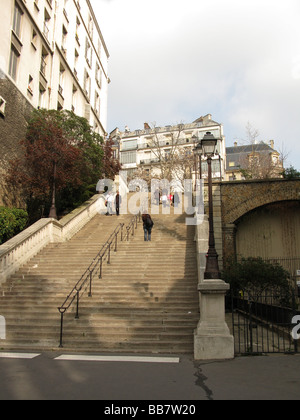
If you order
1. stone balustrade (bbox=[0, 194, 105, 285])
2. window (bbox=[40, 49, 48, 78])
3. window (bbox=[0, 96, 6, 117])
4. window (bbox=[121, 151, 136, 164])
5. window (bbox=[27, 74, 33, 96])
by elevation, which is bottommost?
stone balustrade (bbox=[0, 194, 105, 285])

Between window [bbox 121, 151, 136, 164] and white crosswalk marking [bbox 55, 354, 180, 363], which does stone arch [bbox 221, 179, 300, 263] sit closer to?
white crosswalk marking [bbox 55, 354, 180, 363]

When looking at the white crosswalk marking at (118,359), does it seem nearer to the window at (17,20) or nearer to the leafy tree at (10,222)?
the leafy tree at (10,222)

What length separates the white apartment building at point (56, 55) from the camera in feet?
68.9

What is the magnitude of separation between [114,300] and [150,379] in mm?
4953

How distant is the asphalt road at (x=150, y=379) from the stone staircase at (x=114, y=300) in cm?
149

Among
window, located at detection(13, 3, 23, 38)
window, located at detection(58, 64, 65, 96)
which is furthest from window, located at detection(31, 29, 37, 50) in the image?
window, located at detection(58, 64, 65, 96)

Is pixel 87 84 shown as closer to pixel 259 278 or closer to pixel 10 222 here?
pixel 10 222

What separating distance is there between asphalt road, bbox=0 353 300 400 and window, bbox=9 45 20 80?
1795 centimetres

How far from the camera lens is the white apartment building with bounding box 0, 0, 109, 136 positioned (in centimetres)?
2100

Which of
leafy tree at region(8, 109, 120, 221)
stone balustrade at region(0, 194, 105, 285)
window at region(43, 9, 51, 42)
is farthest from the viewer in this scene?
window at region(43, 9, 51, 42)

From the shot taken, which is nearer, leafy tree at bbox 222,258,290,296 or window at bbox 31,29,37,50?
leafy tree at bbox 222,258,290,296

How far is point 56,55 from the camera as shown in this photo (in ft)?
89.3

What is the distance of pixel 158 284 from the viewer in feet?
38.2
